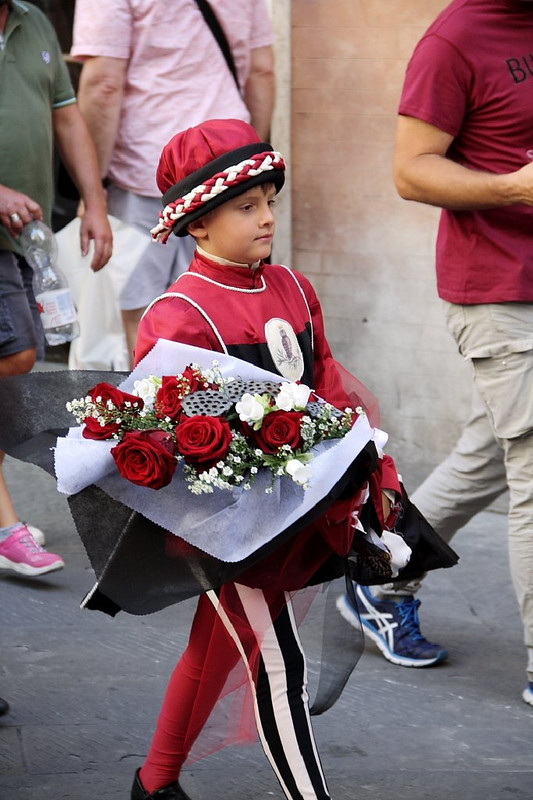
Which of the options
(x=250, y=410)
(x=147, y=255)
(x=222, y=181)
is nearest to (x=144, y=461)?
(x=250, y=410)

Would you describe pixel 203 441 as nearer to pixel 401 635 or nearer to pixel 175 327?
pixel 175 327

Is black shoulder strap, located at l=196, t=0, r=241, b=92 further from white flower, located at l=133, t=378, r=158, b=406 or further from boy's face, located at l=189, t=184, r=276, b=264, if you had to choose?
white flower, located at l=133, t=378, r=158, b=406

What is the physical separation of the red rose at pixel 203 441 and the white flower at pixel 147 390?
6.7 inches

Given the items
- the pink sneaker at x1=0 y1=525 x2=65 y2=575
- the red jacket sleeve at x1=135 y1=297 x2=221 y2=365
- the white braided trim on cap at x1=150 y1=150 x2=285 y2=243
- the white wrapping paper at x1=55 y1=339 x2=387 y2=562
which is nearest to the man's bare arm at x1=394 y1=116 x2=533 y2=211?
the white braided trim on cap at x1=150 y1=150 x2=285 y2=243

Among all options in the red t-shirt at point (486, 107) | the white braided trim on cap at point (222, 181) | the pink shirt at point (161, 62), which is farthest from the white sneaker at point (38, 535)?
the white braided trim on cap at point (222, 181)

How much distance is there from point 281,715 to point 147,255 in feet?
9.32

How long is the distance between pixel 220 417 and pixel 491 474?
1.85 meters

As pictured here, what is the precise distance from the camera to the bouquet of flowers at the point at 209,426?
99.0 inches

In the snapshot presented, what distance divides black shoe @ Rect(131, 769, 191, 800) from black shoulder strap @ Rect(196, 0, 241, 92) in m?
3.08

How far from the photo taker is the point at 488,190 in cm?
367

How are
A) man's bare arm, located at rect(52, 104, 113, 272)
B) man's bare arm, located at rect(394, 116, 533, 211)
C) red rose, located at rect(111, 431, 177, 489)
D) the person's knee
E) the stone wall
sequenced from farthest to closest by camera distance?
the stone wall < man's bare arm, located at rect(52, 104, 113, 272) < the person's knee < man's bare arm, located at rect(394, 116, 533, 211) < red rose, located at rect(111, 431, 177, 489)

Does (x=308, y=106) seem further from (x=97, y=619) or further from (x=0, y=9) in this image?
(x=97, y=619)

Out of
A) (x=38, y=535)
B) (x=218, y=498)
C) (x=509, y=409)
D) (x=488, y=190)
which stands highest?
(x=488, y=190)

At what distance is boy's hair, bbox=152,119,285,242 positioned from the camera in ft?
9.59
